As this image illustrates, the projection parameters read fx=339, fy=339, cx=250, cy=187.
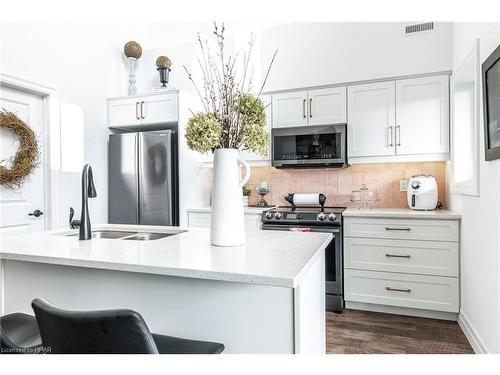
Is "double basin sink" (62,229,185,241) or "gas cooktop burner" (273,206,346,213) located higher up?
"gas cooktop burner" (273,206,346,213)

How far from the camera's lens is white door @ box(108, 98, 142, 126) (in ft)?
12.2

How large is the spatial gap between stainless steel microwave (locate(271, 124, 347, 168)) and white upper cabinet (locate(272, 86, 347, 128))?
0.12 m

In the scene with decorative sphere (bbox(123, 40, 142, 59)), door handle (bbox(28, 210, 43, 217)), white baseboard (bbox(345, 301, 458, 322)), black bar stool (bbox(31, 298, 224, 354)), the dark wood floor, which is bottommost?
the dark wood floor

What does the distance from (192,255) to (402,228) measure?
2158mm

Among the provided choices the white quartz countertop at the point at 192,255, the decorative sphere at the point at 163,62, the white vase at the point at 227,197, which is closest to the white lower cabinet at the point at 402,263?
the white quartz countertop at the point at 192,255

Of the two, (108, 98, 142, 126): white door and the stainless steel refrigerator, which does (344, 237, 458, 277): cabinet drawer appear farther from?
(108, 98, 142, 126): white door

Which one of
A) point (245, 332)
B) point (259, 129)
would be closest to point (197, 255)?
point (245, 332)

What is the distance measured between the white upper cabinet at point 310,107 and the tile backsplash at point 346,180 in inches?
23.0

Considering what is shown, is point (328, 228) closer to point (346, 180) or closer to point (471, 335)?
point (346, 180)

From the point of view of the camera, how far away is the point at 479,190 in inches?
87.5

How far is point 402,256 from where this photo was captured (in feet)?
9.47

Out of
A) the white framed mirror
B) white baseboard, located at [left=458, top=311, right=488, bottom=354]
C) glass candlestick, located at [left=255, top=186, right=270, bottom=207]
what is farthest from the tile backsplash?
white baseboard, located at [left=458, top=311, right=488, bottom=354]

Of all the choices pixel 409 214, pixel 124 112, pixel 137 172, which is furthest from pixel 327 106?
pixel 124 112
